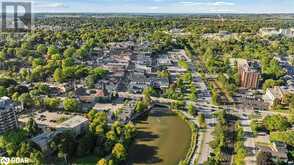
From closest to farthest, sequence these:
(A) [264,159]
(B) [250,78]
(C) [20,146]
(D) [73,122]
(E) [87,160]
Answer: (A) [264,159] < (C) [20,146] < (E) [87,160] < (D) [73,122] < (B) [250,78]

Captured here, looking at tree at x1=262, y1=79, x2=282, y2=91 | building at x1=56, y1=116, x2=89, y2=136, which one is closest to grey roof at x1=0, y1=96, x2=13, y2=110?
building at x1=56, y1=116, x2=89, y2=136

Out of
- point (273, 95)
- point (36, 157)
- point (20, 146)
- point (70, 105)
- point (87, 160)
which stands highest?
point (273, 95)

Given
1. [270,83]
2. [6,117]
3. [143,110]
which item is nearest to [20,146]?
[6,117]

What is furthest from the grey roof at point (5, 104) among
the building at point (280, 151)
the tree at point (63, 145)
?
the building at point (280, 151)

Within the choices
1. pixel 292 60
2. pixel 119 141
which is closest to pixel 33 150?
pixel 119 141

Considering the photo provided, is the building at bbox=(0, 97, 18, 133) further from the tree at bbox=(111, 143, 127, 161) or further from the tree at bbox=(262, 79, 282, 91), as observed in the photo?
the tree at bbox=(262, 79, 282, 91)

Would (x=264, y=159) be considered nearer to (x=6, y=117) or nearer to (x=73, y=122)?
(x=73, y=122)

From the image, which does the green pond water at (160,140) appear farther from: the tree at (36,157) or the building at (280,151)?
the building at (280,151)
